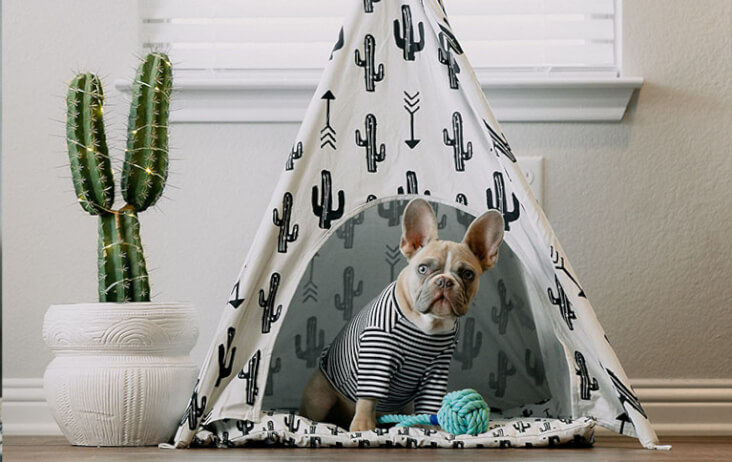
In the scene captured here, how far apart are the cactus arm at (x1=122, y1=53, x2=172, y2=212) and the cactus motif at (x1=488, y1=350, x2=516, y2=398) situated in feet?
2.41

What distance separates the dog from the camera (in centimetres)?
129

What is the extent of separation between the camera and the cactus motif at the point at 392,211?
1665 millimetres

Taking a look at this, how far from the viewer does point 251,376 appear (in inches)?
50.5

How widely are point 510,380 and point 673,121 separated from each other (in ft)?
2.16

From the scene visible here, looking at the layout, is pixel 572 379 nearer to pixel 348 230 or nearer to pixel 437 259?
pixel 437 259

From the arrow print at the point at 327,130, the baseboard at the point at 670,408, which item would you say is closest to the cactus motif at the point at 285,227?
the arrow print at the point at 327,130

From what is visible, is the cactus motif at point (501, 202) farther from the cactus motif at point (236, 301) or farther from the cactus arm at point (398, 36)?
the cactus motif at point (236, 301)

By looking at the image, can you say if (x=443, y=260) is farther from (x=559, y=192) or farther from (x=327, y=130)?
(x=559, y=192)

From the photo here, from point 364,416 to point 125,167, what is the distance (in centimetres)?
57

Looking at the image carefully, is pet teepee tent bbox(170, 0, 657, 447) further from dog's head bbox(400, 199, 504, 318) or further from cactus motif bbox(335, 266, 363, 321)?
cactus motif bbox(335, 266, 363, 321)

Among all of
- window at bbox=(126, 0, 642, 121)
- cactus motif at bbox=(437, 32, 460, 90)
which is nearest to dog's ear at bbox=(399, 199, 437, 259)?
cactus motif at bbox=(437, 32, 460, 90)

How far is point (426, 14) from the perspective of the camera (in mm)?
1372

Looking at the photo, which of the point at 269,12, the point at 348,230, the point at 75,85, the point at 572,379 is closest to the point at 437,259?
the point at 572,379

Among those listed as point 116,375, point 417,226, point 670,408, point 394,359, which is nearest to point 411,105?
point 417,226
